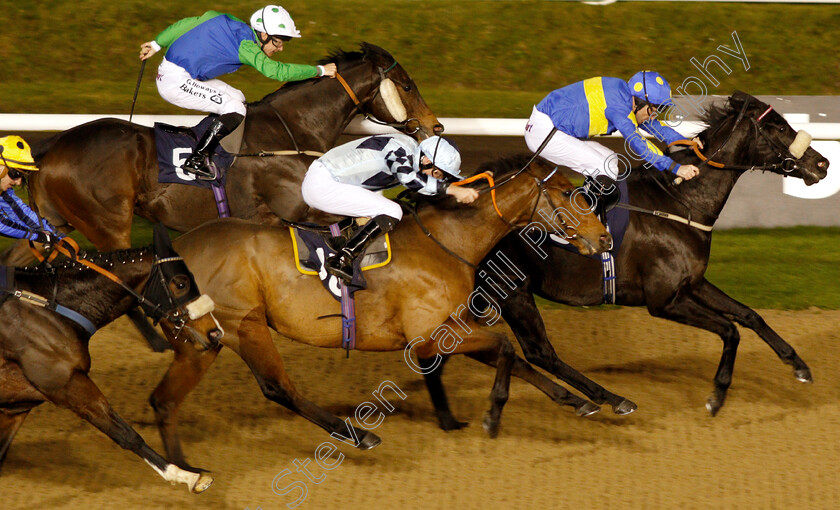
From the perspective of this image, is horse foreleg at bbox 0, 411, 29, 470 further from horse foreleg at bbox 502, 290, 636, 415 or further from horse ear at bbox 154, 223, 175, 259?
horse foreleg at bbox 502, 290, 636, 415

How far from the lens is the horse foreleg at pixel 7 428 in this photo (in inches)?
185

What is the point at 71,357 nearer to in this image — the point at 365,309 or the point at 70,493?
the point at 70,493

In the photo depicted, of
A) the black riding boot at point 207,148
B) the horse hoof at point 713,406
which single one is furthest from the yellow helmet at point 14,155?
the horse hoof at point 713,406

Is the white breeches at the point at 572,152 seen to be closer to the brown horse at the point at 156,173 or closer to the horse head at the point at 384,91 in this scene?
the horse head at the point at 384,91

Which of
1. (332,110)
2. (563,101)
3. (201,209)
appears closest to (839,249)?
(563,101)

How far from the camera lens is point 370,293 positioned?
4.86 metres

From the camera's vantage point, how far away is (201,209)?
19.6 feet

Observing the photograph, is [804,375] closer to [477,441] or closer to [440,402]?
[477,441]

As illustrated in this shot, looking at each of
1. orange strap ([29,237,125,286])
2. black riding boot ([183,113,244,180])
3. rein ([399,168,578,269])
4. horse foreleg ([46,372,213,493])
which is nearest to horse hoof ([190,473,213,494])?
horse foreleg ([46,372,213,493])

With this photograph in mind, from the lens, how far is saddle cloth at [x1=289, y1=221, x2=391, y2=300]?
480 cm

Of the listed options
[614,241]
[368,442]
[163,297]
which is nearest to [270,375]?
[368,442]

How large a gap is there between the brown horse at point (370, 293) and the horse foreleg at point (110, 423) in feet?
1.06

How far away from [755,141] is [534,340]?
5.63 feet

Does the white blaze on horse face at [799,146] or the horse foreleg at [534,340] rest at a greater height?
the white blaze on horse face at [799,146]
